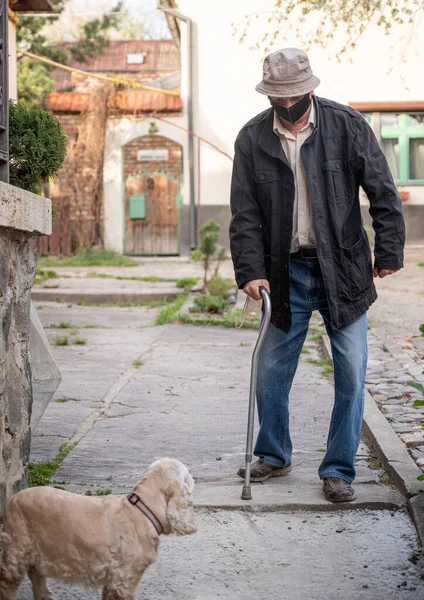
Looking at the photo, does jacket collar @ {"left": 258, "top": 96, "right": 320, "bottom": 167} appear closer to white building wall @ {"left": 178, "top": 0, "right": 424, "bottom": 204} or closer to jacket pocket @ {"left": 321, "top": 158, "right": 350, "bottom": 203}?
jacket pocket @ {"left": 321, "top": 158, "right": 350, "bottom": 203}

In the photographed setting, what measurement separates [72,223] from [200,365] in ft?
46.7

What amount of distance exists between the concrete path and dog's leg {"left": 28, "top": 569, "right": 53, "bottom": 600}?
187 mm

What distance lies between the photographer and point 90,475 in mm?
4492

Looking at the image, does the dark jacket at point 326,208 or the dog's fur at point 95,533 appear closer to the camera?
the dog's fur at point 95,533

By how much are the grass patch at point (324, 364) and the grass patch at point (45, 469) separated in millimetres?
3161

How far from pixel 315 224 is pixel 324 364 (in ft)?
13.2

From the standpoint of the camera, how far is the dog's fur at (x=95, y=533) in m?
2.73

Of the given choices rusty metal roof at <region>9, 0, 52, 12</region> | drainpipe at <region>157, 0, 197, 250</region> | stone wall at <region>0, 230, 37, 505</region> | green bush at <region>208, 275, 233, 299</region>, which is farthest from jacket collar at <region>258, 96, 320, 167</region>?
drainpipe at <region>157, 0, 197, 250</region>

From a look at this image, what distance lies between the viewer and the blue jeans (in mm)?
4129

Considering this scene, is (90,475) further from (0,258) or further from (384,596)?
(384,596)

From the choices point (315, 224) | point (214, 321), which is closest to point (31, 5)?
point (214, 321)

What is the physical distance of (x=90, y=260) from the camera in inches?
772

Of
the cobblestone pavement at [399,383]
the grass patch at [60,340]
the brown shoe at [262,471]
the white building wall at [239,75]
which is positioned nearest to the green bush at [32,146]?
the brown shoe at [262,471]

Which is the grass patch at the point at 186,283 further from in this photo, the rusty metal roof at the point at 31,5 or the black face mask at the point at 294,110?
the black face mask at the point at 294,110
